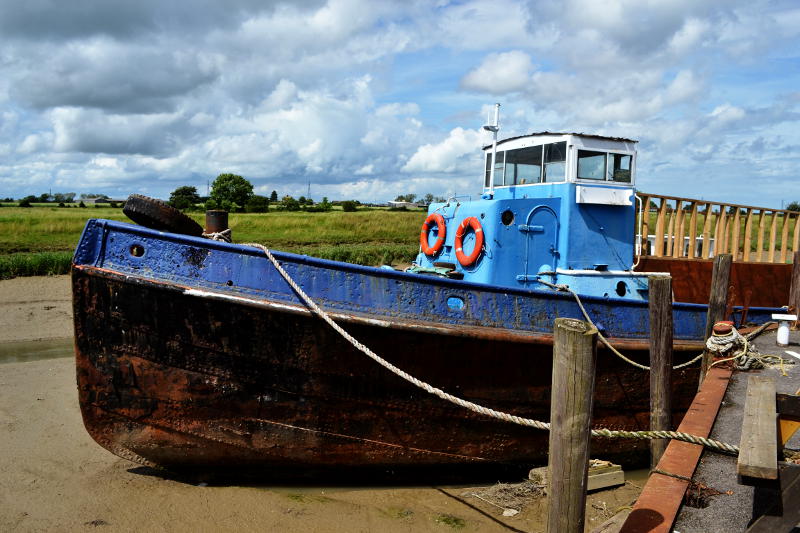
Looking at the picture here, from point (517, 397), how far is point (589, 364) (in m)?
3.38

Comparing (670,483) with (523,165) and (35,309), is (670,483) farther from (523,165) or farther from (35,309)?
(35,309)

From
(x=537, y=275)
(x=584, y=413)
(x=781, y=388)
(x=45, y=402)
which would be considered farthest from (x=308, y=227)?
(x=584, y=413)

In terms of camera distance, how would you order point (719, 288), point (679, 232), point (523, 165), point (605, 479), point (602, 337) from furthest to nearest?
1. point (679, 232)
2. point (523, 165)
3. point (719, 288)
4. point (605, 479)
5. point (602, 337)

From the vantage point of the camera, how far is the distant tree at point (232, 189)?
56.4m

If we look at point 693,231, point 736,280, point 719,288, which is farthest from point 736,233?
point 719,288

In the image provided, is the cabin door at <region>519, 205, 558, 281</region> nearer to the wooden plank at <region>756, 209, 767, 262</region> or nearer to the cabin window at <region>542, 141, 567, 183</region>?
the cabin window at <region>542, 141, 567, 183</region>

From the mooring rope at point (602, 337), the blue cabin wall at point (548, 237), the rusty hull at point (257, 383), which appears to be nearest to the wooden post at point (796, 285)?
the mooring rope at point (602, 337)

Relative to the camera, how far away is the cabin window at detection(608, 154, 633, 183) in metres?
7.82

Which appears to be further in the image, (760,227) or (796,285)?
(760,227)

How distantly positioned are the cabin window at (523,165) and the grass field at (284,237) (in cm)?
1397

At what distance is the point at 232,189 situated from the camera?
5822 cm

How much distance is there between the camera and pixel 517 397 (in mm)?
6105

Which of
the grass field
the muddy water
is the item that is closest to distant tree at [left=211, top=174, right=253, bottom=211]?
the grass field

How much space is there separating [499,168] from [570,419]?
20.3 feet
